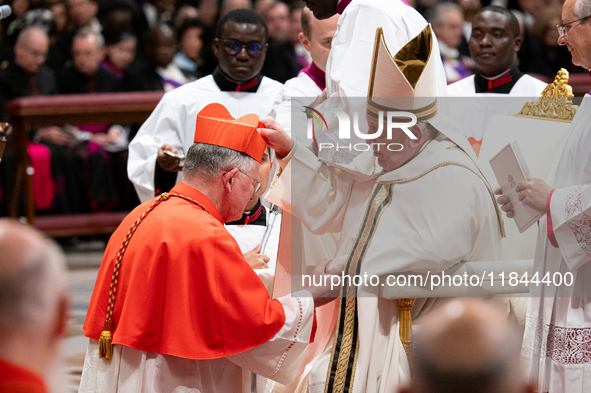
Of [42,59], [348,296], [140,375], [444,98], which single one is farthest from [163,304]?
[42,59]

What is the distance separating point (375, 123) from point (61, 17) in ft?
26.6

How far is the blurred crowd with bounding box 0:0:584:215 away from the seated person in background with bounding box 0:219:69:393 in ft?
25.4

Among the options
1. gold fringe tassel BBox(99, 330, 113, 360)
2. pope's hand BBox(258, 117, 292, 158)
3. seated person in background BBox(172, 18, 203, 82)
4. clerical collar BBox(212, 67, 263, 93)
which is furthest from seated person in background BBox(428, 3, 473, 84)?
gold fringe tassel BBox(99, 330, 113, 360)

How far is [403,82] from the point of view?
11.0 ft

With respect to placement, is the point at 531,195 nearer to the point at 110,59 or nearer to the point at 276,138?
the point at 276,138

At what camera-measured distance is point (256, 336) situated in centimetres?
337

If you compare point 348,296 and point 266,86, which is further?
point 266,86

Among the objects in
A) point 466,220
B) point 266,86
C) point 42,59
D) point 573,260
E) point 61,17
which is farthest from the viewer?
point 61,17

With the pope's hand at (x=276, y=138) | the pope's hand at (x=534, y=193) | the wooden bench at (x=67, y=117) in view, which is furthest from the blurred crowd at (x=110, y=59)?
the pope's hand at (x=534, y=193)

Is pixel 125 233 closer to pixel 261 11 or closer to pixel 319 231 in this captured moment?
pixel 319 231

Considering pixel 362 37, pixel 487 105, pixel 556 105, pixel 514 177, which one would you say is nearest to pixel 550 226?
pixel 514 177

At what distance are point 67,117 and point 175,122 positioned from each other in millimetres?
3651

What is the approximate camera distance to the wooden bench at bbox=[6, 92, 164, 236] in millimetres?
9086

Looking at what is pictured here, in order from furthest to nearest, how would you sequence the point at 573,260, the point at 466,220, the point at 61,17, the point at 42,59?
the point at 61,17
the point at 42,59
the point at 573,260
the point at 466,220
